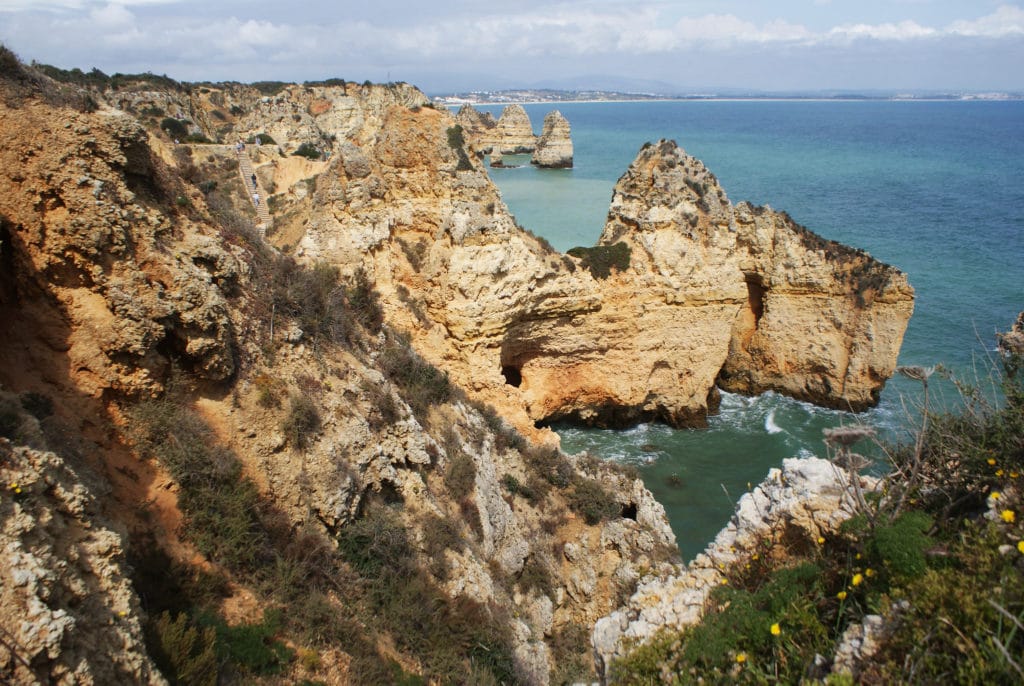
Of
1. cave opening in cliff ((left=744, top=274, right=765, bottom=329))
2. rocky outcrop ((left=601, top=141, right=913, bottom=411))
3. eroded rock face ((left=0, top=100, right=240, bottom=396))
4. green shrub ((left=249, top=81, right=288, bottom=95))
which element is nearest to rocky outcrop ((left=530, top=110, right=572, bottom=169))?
green shrub ((left=249, top=81, right=288, bottom=95))

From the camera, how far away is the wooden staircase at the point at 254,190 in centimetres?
2188

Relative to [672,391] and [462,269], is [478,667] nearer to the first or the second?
[462,269]

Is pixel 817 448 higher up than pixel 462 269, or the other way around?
pixel 462 269

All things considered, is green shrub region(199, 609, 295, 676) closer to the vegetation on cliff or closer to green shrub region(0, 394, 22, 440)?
green shrub region(0, 394, 22, 440)

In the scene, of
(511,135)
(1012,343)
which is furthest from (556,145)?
(1012,343)

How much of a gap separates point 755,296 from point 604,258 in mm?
8051

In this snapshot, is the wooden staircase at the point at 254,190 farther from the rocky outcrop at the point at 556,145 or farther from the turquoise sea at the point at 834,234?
the rocky outcrop at the point at 556,145

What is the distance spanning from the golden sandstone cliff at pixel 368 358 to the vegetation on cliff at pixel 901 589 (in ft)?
13.7

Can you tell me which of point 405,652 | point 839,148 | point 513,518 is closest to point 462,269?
point 513,518

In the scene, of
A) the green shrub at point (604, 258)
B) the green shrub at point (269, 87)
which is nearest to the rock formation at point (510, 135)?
the green shrub at point (269, 87)

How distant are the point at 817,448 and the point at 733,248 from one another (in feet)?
26.9

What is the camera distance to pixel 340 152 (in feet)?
60.5

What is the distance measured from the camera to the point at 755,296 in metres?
25.2

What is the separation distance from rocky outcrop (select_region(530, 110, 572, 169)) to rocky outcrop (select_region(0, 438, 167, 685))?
84.9 m
